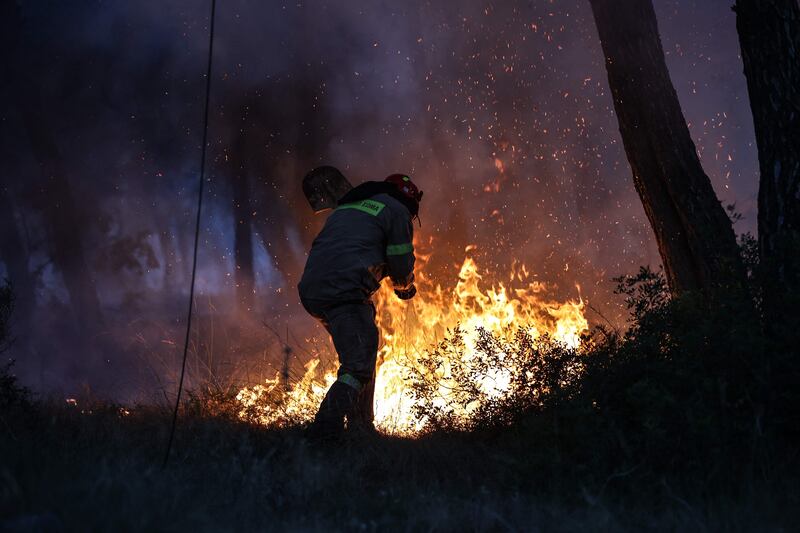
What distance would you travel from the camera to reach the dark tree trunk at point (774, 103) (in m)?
4.61

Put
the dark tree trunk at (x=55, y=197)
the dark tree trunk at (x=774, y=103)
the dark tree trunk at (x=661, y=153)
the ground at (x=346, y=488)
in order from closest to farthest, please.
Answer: the ground at (x=346, y=488)
the dark tree trunk at (x=774, y=103)
the dark tree trunk at (x=661, y=153)
the dark tree trunk at (x=55, y=197)

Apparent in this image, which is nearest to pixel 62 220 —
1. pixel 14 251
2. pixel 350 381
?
pixel 14 251

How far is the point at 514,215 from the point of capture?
1445 cm

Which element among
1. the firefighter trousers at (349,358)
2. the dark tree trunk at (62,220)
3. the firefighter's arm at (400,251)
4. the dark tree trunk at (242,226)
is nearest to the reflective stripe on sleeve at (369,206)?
the firefighter's arm at (400,251)

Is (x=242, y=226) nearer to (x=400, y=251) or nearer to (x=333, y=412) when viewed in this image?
(x=400, y=251)

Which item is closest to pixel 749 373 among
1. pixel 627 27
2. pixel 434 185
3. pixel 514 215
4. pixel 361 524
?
pixel 361 524

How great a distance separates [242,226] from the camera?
19.5m

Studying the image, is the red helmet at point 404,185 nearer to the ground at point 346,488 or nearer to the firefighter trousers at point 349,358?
the firefighter trousers at point 349,358

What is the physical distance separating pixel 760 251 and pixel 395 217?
8.20 feet

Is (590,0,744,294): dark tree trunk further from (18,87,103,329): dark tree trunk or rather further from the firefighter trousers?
(18,87,103,329): dark tree trunk

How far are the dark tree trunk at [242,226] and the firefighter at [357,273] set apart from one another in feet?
46.9

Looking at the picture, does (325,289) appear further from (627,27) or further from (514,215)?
(514,215)

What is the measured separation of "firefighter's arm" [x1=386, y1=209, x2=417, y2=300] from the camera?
5336 mm

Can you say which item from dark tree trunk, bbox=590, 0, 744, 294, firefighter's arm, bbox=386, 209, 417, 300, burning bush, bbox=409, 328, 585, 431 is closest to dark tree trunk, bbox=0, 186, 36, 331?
firefighter's arm, bbox=386, 209, 417, 300
